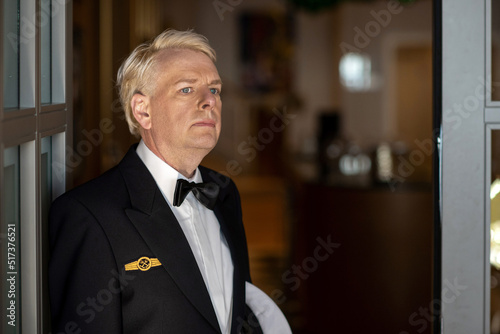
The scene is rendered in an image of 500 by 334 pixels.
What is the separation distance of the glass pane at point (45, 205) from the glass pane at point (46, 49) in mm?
126

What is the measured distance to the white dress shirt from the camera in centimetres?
161

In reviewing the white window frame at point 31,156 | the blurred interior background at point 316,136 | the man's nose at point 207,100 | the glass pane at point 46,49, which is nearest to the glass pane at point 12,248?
the white window frame at point 31,156

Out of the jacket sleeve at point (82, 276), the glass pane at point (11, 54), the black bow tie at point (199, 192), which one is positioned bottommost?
the jacket sleeve at point (82, 276)

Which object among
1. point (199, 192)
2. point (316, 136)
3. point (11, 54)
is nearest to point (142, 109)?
point (199, 192)

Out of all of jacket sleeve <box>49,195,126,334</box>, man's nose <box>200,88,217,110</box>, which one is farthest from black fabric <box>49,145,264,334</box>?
man's nose <box>200,88,217,110</box>

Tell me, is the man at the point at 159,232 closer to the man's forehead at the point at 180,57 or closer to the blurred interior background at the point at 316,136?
the man's forehead at the point at 180,57

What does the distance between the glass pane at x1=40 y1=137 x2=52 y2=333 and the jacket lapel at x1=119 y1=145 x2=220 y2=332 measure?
23 centimetres

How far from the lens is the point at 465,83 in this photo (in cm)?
159

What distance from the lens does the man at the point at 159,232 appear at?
1.46 meters

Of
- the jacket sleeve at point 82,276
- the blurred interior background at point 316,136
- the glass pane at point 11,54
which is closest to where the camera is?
the glass pane at point 11,54

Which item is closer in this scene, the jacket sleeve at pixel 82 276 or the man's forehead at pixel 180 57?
the jacket sleeve at pixel 82 276

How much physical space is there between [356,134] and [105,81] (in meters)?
6.02

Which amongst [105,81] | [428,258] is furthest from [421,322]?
[105,81]

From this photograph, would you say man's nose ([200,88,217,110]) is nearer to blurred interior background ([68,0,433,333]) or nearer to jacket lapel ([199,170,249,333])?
jacket lapel ([199,170,249,333])
